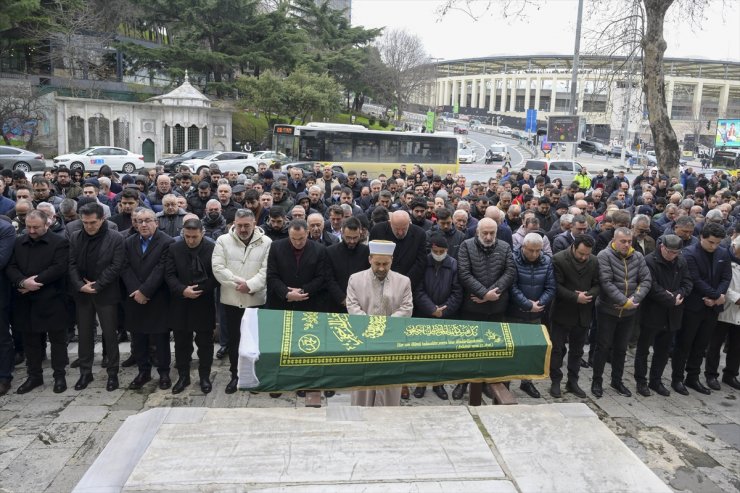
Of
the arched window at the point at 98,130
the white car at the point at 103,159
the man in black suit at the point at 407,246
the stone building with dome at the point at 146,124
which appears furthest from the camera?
the arched window at the point at 98,130

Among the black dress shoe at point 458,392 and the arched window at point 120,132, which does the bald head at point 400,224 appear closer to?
the black dress shoe at point 458,392

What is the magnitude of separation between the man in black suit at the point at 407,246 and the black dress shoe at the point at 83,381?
138 inches

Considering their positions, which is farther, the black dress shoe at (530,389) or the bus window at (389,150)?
the bus window at (389,150)

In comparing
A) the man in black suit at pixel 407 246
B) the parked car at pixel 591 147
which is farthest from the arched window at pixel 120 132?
the parked car at pixel 591 147

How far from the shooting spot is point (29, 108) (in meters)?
32.3

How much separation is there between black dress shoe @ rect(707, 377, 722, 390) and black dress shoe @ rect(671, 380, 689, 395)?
1.36ft

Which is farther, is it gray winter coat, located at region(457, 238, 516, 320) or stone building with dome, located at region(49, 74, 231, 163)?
stone building with dome, located at region(49, 74, 231, 163)

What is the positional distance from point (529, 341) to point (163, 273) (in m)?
3.76

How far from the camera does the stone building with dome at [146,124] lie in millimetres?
33344

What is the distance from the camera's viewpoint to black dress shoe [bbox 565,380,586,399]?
6624 mm

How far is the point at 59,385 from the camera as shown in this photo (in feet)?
20.3

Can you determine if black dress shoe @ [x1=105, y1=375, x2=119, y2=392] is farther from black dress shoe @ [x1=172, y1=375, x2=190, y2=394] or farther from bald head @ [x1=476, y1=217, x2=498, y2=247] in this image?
bald head @ [x1=476, y1=217, x2=498, y2=247]

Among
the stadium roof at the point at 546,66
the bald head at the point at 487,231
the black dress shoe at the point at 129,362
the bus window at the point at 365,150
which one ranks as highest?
the stadium roof at the point at 546,66

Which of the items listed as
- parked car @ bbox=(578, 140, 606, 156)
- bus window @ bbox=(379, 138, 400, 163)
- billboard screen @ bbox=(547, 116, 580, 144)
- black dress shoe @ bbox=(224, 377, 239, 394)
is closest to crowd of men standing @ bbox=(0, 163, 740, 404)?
black dress shoe @ bbox=(224, 377, 239, 394)
